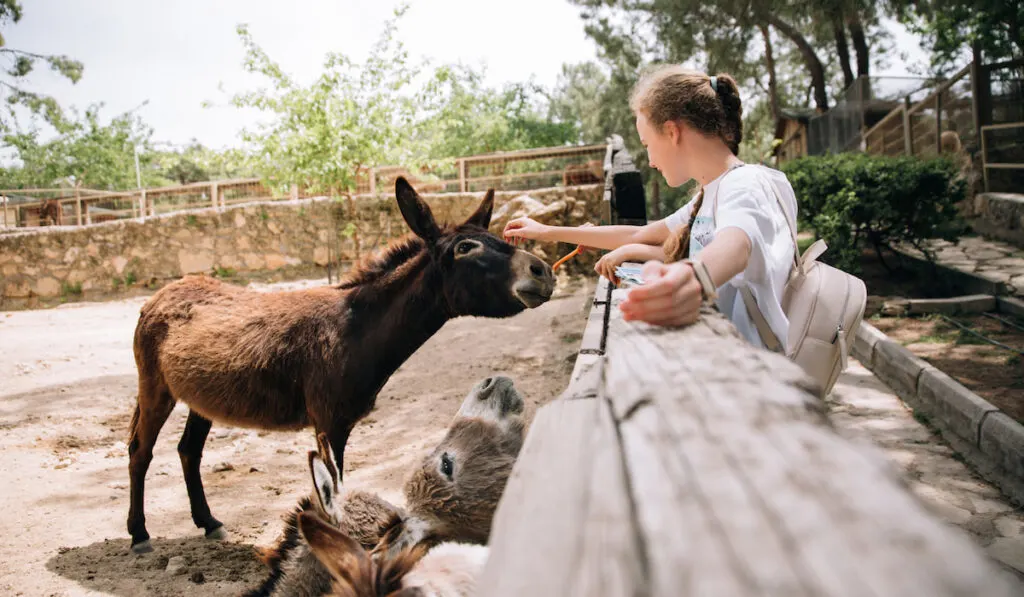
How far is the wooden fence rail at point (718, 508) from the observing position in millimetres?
461

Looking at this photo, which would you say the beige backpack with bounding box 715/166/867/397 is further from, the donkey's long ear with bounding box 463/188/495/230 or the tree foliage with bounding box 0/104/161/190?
the tree foliage with bounding box 0/104/161/190

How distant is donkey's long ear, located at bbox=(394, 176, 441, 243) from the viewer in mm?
3223

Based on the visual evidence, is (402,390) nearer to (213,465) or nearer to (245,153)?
(213,465)

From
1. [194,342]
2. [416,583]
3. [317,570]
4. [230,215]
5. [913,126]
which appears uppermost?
[913,126]

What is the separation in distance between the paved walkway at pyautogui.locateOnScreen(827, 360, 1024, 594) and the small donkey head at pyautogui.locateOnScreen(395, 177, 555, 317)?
1447mm

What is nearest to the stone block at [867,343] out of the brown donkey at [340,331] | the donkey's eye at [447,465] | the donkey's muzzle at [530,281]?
the donkey's muzzle at [530,281]

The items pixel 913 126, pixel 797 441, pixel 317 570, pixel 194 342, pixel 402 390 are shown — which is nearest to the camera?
pixel 797 441

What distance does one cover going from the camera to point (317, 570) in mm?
1671

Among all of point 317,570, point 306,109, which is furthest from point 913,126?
point 317,570

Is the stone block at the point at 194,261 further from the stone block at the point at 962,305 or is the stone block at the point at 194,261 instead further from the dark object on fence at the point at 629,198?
the stone block at the point at 962,305

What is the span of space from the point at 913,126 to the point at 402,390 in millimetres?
12102

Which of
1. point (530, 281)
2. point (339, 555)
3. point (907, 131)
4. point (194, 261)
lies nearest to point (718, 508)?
point (339, 555)

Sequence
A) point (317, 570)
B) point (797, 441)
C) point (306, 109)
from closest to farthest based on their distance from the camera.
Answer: point (797, 441) → point (317, 570) → point (306, 109)

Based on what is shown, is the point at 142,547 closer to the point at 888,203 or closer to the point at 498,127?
the point at 888,203
